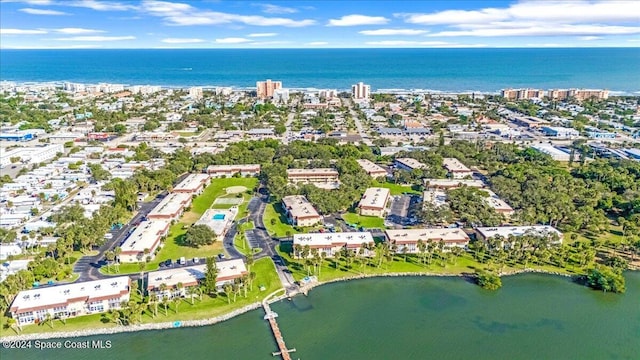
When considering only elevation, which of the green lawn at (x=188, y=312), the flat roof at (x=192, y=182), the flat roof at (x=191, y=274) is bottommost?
the green lawn at (x=188, y=312)

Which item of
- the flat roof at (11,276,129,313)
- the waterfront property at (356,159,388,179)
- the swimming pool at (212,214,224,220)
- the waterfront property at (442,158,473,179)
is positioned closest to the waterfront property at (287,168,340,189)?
the waterfront property at (356,159,388,179)

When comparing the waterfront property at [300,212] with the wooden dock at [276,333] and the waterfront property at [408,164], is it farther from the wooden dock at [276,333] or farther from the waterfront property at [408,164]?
the waterfront property at [408,164]

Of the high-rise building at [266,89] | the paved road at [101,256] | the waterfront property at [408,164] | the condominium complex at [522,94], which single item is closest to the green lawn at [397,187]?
the waterfront property at [408,164]

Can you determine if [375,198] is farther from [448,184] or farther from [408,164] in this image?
[408,164]

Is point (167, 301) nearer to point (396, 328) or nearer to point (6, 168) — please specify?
point (396, 328)

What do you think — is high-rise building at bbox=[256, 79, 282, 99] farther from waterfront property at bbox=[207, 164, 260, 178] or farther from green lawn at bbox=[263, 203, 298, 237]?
green lawn at bbox=[263, 203, 298, 237]

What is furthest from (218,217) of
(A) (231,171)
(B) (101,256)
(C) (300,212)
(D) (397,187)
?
(D) (397,187)
